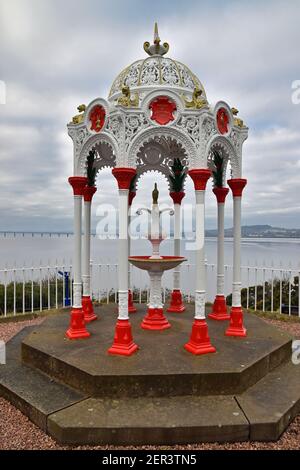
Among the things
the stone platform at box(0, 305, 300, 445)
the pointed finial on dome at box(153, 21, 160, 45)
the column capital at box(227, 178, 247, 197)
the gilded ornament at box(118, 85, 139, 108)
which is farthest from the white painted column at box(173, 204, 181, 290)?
the pointed finial on dome at box(153, 21, 160, 45)

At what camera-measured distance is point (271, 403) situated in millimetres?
4254

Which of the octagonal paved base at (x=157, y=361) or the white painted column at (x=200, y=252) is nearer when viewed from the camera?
the octagonal paved base at (x=157, y=361)

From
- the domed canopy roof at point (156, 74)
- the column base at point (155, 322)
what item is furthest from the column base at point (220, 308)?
the domed canopy roof at point (156, 74)

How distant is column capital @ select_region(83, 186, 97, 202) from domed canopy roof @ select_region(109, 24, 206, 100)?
6.92ft

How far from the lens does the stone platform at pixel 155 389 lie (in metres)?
3.73

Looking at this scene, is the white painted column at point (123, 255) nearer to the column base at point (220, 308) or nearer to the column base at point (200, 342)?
the column base at point (200, 342)

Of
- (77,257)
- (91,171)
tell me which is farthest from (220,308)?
(91,171)

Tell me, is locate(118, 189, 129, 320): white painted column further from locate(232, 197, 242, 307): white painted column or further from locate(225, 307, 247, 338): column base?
locate(232, 197, 242, 307): white painted column

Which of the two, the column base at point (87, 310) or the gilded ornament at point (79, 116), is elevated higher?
the gilded ornament at point (79, 116)

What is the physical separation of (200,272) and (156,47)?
15.6 feet

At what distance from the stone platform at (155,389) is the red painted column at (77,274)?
28 centimetres

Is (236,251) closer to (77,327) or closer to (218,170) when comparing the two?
(218,170)

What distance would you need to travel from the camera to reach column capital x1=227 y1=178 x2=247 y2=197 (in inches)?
251

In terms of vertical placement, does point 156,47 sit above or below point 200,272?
above
